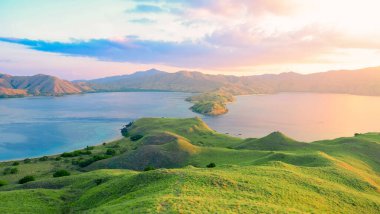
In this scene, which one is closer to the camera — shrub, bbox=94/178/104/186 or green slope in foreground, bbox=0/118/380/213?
green slope in foreground, bbox=0/118/380/213

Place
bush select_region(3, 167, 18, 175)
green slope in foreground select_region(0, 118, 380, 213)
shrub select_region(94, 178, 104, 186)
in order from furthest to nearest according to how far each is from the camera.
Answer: bush select_region(3, 167, 18, 175) < shrub select_region(94, 178, 104, 186) < green slope in foreground select_region(0, 118, 380, 213)

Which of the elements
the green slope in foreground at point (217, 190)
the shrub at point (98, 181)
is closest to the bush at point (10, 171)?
the green slope in foreground at point (217, 190)

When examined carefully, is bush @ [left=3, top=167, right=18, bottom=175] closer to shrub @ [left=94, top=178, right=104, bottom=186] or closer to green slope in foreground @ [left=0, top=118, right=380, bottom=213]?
green slope in foreground @ [left=0, top=118, right=380, bottom=213]

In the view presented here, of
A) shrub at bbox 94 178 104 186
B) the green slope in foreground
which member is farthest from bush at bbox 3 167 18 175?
shrub at bbox 94 178 104 186

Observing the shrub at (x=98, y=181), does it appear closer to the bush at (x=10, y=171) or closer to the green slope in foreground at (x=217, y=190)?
the green slope in foreground at (x=217, y=190)

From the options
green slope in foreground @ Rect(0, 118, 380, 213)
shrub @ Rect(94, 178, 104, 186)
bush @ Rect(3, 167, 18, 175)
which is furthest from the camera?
bush @ Rect(3, 167, 18, 175)

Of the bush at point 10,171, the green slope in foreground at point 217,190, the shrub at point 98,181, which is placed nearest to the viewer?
the green slope in foreground at point 217,190

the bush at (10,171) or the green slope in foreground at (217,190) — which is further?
the bush at (10,171)

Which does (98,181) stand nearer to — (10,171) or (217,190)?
(217,190)

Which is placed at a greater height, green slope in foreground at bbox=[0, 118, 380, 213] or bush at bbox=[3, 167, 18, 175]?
green slope in foreground at bbox=[0, 118, 380, 213]

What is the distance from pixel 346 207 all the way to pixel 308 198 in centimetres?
617

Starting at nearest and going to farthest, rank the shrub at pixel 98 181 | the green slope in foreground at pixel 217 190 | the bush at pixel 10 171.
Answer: the green slope in foreground at pixel 217 190, the shrub at pixel 98 181, the bush at pixel 10 171

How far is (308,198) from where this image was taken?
147 ft

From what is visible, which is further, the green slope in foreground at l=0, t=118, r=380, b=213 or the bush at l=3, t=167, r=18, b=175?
the bush at l=3, t=167, r=18, b=175
